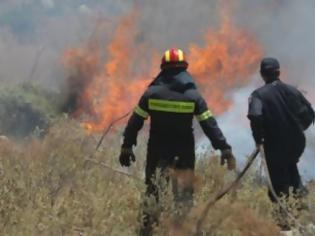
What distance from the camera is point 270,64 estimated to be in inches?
329

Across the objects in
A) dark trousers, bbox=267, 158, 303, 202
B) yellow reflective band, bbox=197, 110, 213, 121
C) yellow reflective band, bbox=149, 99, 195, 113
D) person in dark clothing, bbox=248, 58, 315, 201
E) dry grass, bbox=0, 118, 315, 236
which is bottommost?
dry grass, bbox=0, 118, 315, 236

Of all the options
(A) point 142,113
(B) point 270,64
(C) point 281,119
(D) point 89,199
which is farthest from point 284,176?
(D) point 89,199

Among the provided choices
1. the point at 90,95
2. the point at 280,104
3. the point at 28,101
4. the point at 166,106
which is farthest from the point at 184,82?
the point at 28,101

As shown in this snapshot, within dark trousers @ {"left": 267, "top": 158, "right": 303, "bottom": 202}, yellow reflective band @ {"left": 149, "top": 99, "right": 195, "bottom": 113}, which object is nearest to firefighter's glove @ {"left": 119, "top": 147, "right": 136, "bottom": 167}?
yellow reflective band @ {"left": 149, "top": 99, "right": 195, "bottom": 113}

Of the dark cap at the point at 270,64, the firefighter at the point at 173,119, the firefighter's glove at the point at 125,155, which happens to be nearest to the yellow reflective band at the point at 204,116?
the firefighter at the point at 173,119

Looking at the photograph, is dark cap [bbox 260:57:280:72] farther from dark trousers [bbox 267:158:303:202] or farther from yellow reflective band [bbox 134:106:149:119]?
yellow reflective band [bbox 134:106:149:119]

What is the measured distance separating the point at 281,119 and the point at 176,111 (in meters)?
1.52

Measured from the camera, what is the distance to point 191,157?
7.50 m

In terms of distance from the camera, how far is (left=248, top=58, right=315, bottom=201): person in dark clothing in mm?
8414

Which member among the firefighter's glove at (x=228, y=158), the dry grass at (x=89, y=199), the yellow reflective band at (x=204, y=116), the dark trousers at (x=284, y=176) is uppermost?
the yellow reflective band at (x=204, y=116)

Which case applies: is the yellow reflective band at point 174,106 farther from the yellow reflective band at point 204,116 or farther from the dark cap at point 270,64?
the dark cap at point 270,64

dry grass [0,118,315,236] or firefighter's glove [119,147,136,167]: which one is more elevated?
firefighter's glove [119,147,136,167]

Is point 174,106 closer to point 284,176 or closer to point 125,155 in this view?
point 125,155

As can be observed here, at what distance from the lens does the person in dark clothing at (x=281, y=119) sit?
841 cm
